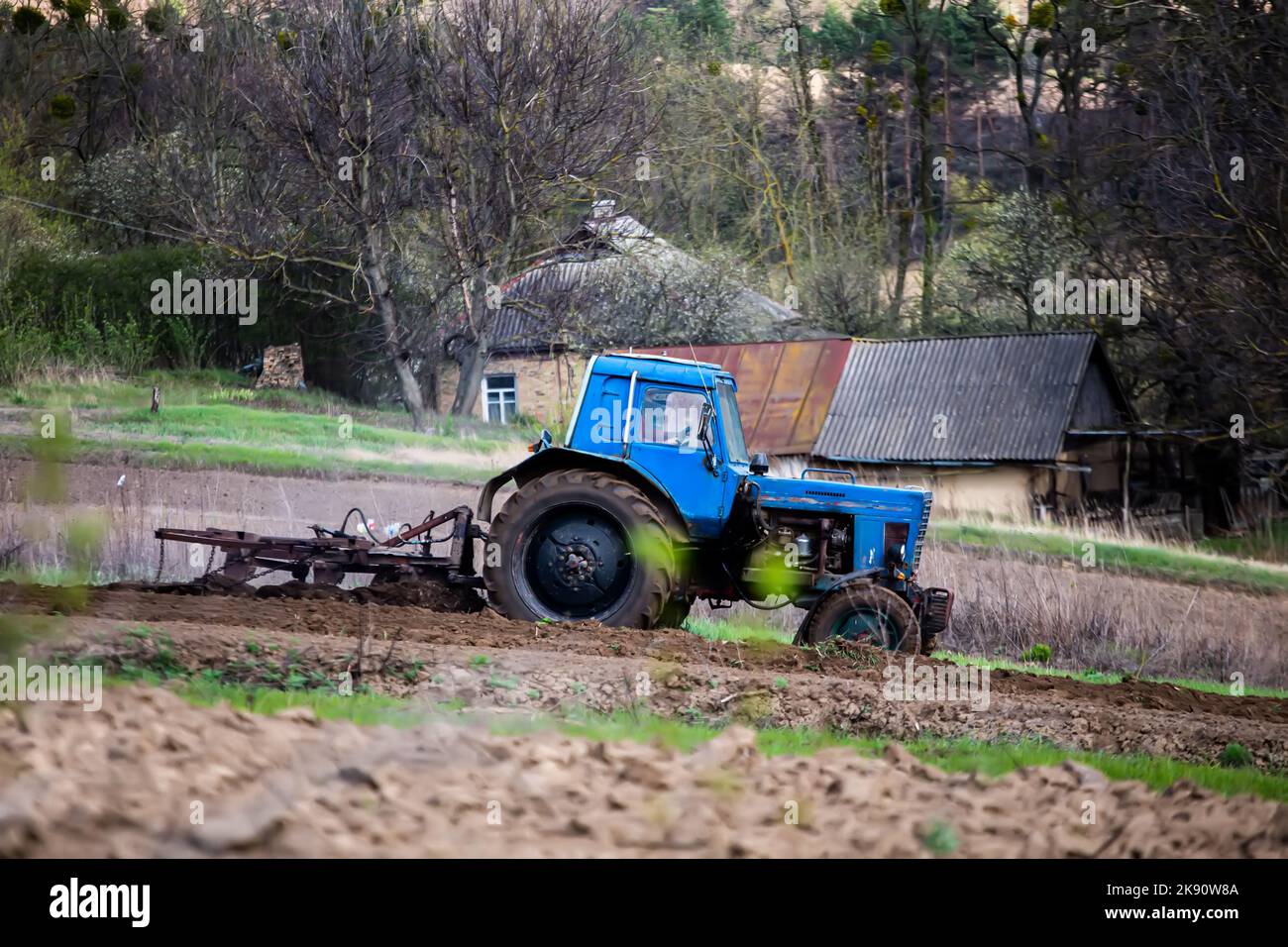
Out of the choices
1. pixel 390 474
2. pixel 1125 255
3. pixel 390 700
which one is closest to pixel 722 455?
pixel 390 700

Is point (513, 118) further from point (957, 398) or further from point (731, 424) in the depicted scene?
point (731, 424)

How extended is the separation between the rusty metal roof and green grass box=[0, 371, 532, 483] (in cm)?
504

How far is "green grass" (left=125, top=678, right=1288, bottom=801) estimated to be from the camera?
6949 millimetres

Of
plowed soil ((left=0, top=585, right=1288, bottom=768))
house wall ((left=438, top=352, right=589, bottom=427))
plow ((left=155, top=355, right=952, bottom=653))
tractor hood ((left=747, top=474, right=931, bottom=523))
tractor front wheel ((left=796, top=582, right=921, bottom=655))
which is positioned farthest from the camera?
house wall ((left=438, top=352, right=589, bottom=427))

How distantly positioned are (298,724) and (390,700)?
6.18 feet

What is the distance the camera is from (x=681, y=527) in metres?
11.7

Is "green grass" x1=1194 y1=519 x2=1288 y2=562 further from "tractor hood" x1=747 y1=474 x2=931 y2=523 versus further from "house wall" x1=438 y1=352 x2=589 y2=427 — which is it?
"house wall" x1=438 y1=352 x2=589 y2=427

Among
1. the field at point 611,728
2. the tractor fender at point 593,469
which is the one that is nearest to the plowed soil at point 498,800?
the field at point 611,728

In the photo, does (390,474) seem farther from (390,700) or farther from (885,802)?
(885,802)

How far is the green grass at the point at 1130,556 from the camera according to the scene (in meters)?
20.8

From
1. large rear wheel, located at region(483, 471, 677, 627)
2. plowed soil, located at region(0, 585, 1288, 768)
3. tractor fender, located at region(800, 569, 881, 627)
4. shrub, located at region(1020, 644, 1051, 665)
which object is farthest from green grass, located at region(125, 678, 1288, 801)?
shrub, located at region(1020, 644, 1051, 665)

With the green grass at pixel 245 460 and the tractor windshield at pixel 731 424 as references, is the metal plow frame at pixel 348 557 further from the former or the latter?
the green grass at pixel 245 460

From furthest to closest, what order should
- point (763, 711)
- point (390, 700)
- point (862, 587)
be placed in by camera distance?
point (862, 587)
point (763, 711)
point (390, 700)

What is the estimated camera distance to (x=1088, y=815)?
19.3 ft
